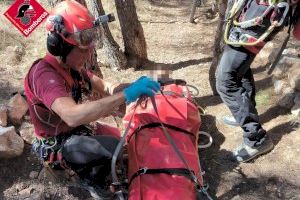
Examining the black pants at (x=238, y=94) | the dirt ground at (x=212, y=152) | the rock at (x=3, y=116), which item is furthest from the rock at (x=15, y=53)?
the black pants at (x=238, y=94)

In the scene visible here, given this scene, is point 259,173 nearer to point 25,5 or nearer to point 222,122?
point 222,122

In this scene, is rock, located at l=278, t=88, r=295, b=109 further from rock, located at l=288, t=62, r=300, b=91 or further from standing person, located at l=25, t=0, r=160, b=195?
standing person, located at l=25, t=0, r=160, b=195

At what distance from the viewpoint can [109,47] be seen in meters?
6.14

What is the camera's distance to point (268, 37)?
12.0 feet

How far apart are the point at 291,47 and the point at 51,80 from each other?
13.5 ft

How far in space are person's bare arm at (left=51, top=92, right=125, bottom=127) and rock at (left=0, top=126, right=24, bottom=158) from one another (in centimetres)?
152

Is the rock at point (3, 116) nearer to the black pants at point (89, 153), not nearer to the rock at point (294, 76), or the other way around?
the black pants at point (89, 153)

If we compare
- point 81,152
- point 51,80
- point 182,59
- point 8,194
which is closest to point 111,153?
point 81,152

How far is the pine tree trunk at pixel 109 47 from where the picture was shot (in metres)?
5.89

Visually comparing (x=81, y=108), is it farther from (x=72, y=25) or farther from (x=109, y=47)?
(x=109, y=47)

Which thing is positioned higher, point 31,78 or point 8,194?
point 31,78

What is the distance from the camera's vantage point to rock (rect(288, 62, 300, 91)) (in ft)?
15.7

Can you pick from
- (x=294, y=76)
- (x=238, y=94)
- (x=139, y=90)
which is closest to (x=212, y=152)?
(x=238, y=94)

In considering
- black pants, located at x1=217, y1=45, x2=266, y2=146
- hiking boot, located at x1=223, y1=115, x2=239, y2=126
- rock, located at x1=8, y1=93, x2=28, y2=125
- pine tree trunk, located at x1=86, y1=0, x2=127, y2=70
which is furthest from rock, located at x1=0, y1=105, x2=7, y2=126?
hiking boot, located at x1=223, y1=115, x2=239, y2=126
